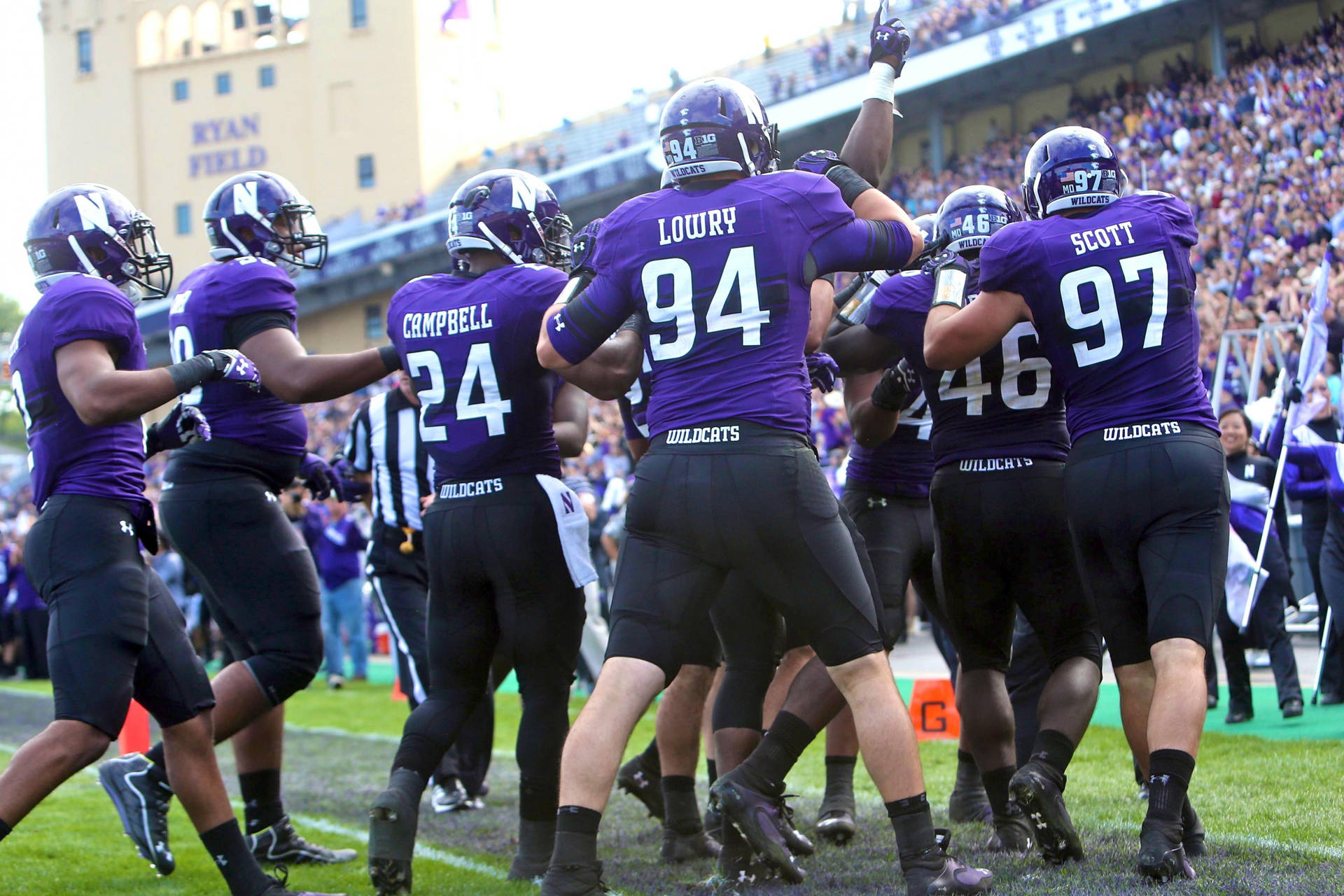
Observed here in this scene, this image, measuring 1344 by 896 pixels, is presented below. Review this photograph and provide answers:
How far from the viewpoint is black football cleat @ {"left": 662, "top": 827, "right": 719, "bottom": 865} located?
480 centimetres

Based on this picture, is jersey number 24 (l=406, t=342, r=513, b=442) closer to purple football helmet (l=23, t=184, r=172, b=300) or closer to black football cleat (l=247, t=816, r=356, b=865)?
purple football helmet (l=23, t=184, r=172, b=300)

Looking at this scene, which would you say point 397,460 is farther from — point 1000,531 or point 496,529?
point 1000,531

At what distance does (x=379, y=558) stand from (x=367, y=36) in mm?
44543

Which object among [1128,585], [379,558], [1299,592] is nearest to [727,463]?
[1128,585]

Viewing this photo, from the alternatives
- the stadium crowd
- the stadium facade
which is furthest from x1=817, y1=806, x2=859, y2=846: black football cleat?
the stadium facade

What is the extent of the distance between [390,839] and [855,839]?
69.0 inches

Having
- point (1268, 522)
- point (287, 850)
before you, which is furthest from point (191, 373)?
point (1268, 522)

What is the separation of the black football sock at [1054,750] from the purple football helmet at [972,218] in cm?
163

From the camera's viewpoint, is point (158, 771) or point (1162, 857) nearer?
point (1162, 857)

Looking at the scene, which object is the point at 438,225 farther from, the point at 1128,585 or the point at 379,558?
the point at 1128,585

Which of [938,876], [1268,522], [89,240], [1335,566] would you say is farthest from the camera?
[1268,522]

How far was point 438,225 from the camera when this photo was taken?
1533 inches

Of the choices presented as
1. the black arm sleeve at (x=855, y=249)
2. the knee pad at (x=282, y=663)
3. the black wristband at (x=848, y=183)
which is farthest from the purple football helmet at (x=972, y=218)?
the knee pad at (x=282, y=663)

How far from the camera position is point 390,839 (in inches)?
165
